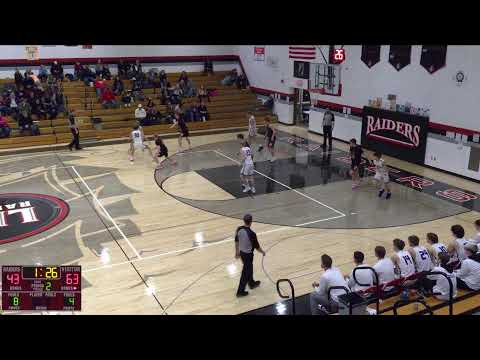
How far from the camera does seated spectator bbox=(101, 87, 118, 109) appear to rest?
23688 mm

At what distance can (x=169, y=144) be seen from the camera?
20859 mm

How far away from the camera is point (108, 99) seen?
77.8 feet

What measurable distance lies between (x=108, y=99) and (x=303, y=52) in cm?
943

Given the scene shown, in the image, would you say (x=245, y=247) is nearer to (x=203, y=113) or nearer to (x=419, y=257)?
(x=419, y=257)

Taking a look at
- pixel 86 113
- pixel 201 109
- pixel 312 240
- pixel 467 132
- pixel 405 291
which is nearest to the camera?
pixel 405 291

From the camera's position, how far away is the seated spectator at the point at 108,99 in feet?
77.7

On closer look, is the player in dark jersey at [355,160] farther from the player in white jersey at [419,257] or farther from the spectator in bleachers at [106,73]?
the spectator in bleachers at [106,73]

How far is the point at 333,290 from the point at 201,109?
18.3 metres

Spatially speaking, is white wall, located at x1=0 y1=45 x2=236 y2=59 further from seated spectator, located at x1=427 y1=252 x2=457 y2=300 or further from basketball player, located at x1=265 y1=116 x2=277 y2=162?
seated spectator, located at x1=427 y1=252 x2=457 y2=300

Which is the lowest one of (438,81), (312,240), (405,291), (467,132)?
(312,240)

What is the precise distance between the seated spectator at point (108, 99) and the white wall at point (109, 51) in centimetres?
284

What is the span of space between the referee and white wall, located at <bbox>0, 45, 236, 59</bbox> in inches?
716
